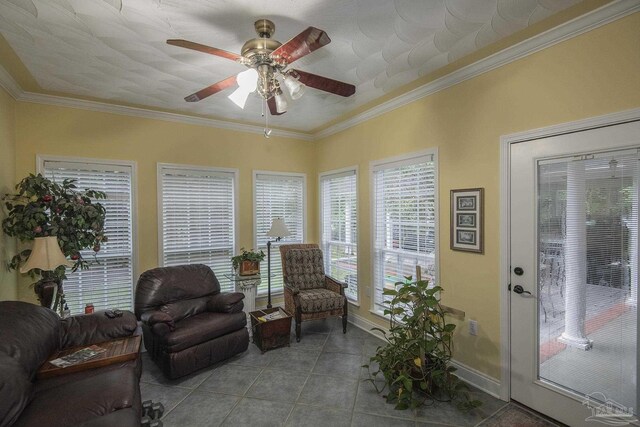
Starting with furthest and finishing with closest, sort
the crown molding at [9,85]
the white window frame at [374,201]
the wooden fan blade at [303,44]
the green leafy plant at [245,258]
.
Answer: the green leafy plant at [245,258]
the white window frame at [374,201]
the crown molding at [9,85]
the wooden fan blade at [303,44]

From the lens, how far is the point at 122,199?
3.49 meters

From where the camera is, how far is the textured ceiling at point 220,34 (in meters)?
1.79

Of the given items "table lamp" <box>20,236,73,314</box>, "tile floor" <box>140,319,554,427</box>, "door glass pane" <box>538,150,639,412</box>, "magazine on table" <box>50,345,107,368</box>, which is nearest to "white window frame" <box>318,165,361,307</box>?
"tile floor" <box>140,319,554,427</box>

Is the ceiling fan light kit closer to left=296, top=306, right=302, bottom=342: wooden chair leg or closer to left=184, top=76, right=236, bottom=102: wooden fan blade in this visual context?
left=184, top=76, right=236, bottom=102: wooden fan blade

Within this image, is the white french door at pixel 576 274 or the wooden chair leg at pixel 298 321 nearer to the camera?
the white french door at pixel 576 274

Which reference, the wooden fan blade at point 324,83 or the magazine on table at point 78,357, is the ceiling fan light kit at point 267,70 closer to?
the wooden fan blade at point 324,83

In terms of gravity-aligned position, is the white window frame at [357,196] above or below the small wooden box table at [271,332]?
above

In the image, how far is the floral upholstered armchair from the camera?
11.6 ft

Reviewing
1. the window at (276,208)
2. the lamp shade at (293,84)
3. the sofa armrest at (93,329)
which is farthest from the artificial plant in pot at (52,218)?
the lamp shade at (293,84)

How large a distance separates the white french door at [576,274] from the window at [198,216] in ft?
11.3

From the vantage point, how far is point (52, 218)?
2.76 meters

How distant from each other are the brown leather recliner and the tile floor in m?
0.19

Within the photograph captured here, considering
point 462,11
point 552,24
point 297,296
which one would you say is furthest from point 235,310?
point 552,24

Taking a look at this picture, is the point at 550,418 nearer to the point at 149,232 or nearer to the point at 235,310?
the point at 235,310
